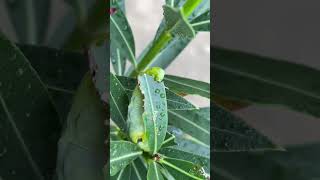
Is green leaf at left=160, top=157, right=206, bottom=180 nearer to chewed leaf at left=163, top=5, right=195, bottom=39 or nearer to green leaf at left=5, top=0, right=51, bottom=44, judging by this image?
chewed leaf at left=163, top=5, right=195, bottom=39

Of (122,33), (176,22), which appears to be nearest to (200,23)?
(176,22)

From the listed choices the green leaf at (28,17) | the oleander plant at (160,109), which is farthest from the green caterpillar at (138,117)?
the green leaf at (28,17)

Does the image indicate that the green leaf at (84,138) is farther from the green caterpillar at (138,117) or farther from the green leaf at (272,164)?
the green leaf at (272,164)

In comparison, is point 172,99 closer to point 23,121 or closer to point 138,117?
point 138,117

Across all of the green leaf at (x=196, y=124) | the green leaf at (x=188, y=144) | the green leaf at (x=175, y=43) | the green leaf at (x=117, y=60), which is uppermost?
the green leaf at (x=175, y=43)

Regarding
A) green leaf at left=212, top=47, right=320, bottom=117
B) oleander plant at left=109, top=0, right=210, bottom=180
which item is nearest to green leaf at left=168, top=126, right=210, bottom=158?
oleander plant at left=109, top=0, right=210, bottom=180

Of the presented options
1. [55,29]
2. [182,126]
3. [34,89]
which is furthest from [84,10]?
[182,126]

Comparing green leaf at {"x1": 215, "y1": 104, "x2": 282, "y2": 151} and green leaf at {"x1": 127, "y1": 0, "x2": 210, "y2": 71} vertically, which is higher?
green leaf at {"x1": 127, "y1": 0, "x2": 210, "y2": 71}
